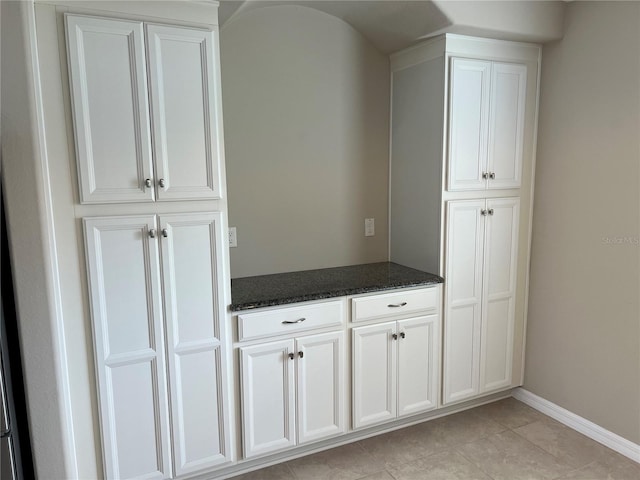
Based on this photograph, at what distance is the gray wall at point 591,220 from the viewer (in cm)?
239

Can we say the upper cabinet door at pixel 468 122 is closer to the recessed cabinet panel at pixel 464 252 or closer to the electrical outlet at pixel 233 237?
the recessed cabinet panel at pixel 464 252

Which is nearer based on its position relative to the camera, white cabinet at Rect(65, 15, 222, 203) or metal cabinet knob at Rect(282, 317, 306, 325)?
white cabinet at Rect(65, 15, 222, 203)

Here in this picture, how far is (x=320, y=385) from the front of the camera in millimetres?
2385

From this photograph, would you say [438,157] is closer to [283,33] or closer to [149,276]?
[283,33]

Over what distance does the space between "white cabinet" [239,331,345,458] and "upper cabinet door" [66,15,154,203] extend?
93 cm

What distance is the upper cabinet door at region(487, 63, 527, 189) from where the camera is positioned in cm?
266

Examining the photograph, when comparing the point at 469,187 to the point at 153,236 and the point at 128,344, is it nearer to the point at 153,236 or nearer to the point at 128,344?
the point at 153,236

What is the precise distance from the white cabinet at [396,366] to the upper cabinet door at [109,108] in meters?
1.32

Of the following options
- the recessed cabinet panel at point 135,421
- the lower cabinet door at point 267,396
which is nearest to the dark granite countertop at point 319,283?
the lower cabinet door at point 267,396

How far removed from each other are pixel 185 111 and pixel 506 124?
1825 millimetres

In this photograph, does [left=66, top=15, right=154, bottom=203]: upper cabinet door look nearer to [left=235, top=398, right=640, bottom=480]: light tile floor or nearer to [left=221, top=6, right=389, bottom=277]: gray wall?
[left=221, top=6, right=389, bottom=277]: gray wall

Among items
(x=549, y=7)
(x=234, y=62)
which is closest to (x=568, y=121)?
(x=549, y=7)

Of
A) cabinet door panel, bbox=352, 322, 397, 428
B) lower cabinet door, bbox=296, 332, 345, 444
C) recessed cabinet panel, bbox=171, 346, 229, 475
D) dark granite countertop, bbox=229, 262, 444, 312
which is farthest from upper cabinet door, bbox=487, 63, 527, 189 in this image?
recessed cabinet panel, bbox=171, 346, 229, 475

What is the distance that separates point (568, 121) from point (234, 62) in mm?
1898
